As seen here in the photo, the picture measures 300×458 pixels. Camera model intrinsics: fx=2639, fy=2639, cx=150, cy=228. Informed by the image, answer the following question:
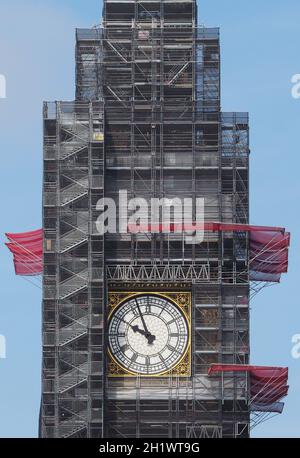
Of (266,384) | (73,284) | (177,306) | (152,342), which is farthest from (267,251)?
(73,284)

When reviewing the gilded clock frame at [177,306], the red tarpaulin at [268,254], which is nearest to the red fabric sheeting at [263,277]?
the red tarpaulin at [268,254]

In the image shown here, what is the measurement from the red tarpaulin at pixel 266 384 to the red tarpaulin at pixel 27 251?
45.8 feet

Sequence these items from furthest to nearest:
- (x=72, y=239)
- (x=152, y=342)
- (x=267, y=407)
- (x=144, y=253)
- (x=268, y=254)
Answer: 1. (x=268, y=254)
2. (x=144, y=253)
3. (x=267, y=407)
4. (x=72, y=239)
5. (x=152, y=342)

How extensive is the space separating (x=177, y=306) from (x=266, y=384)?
24.5 ft

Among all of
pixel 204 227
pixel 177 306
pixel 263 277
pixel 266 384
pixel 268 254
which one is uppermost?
pixel 204 227

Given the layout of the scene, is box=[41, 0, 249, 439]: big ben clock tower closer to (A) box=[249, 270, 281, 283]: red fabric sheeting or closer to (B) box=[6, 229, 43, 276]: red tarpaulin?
(A) box=[249, 270, 281, 283]: red fabric sheeting

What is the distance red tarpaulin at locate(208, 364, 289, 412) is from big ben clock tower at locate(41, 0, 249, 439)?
141 centimetres

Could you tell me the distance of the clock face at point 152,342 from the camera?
166000 mm

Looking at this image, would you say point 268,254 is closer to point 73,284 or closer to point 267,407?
point 267,407

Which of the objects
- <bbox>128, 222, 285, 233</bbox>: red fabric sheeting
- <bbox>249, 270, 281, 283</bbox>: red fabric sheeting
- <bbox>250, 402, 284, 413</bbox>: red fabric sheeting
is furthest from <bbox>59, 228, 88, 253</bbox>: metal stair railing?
<bbox>250, 402, 284, 413</bbox>: red fabric sheeting

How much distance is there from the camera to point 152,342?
166000 millimetres

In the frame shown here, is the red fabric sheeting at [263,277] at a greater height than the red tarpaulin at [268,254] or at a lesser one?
lesser

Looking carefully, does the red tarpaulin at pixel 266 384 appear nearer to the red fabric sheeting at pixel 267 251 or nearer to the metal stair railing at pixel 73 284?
the red fabric sheeting at pixel 267 251
